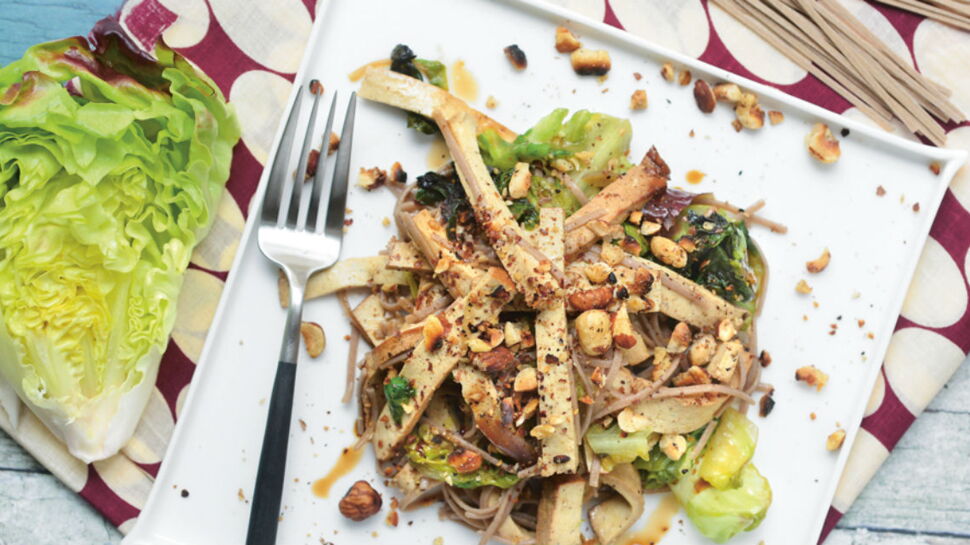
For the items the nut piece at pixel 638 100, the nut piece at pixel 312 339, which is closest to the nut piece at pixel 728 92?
the nut piece at pixel 638 100

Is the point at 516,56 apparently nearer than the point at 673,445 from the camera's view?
No

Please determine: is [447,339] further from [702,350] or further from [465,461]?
[702,350]

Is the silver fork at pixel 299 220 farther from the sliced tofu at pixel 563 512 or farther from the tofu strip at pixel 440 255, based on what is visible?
the sliced tofu at pixel 563 512

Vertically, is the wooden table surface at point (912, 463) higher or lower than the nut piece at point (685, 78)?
lower

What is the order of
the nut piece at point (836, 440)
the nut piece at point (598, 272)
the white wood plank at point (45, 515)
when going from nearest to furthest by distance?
the nut piece at point (598, 272) < the nut piece at point (836, 440) < the white wood plank at point (45, 515)

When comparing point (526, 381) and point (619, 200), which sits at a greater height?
point (619, 200)

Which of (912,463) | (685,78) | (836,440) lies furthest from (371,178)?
(912,463)

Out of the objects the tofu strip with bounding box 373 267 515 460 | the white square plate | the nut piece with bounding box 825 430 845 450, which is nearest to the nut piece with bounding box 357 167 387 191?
the white square plate

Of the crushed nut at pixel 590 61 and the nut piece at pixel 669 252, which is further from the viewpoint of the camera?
the crushed nut at pixel 590 61
